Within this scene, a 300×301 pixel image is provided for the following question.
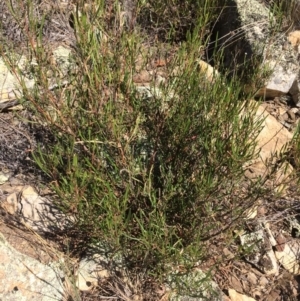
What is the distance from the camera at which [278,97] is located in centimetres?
352

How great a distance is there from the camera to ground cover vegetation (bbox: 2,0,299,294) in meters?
2.04

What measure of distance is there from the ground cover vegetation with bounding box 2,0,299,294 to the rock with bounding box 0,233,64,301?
26 cm

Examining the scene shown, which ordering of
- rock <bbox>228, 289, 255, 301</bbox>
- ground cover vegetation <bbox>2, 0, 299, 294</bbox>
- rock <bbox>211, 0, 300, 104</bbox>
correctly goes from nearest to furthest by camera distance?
1. ground cover vegetation <bbox>2, 0, 299, 294</bbox>
2. rock <bbox>228, 289, 255, 301</bbox>
3. rock <bbox>211, 0, 300, 104</bbox>

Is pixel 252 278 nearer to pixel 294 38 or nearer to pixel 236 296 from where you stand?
pixel 236 296

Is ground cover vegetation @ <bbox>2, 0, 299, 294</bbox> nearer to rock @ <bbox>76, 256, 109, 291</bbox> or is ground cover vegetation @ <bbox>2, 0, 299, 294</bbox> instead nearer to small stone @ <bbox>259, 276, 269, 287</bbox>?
rock @ <bbox>76, 256, 109, 291</bbox>

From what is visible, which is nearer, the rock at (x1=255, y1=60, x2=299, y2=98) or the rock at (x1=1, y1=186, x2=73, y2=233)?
the rock at (x1=1, y1=186, x2=73, y2=233)

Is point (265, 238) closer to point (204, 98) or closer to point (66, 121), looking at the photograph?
point (204, 98)

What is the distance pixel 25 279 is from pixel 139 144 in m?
1.00

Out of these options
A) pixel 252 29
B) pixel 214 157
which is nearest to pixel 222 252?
pixel 214 157

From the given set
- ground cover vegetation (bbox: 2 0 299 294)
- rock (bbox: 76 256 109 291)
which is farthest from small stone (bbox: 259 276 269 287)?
rock (bbox: 76 256 109 291)

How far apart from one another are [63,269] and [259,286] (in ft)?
3.79

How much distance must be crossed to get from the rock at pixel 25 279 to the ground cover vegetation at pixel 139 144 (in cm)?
26

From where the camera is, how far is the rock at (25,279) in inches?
94.4

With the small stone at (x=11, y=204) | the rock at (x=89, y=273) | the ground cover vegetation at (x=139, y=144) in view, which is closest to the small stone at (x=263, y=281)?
the ground cover vegetation at (x=139, y=144)
